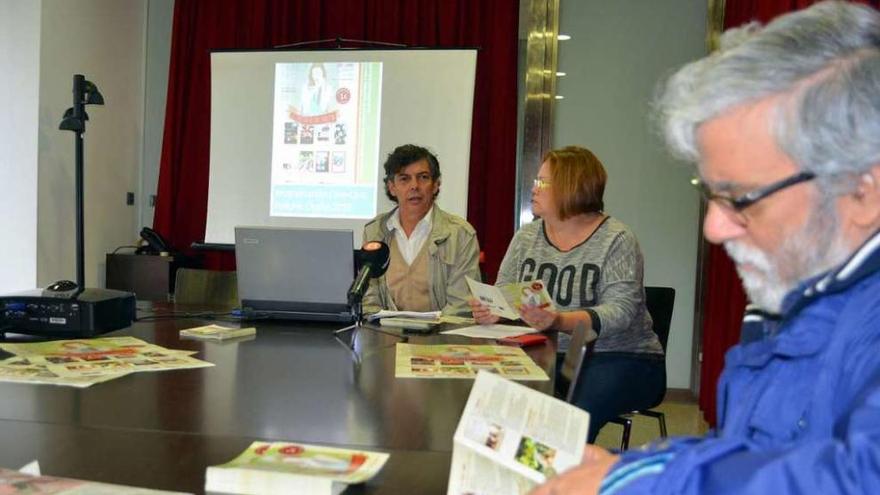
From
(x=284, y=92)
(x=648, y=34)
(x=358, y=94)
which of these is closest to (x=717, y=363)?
(x=648, y=34)

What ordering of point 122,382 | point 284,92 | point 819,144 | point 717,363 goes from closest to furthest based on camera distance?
point 819,144 → point 122,382 → point 717,363 → point 284,92

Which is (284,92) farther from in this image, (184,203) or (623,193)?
(623,193)

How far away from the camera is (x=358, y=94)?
450cm

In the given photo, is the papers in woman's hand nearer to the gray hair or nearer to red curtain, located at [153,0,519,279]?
the gray hair

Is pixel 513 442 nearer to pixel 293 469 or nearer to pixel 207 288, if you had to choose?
pixel 293 469

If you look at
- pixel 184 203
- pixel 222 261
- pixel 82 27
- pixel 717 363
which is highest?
pixel 82 27

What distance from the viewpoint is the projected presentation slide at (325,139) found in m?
4.50

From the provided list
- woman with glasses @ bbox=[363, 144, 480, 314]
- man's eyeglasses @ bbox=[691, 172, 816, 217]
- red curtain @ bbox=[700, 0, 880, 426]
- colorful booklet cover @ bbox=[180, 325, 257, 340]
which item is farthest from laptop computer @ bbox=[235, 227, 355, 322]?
red curtain @ bbox=[700, 0, 880, 426]

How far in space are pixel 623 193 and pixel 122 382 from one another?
355cm

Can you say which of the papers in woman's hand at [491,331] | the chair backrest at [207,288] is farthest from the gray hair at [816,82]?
the chair backrest at [207,288]

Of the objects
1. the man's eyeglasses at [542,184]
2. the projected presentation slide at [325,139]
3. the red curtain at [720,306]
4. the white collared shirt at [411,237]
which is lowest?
the red curtain at [720,306]

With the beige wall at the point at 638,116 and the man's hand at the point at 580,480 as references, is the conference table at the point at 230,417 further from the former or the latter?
the beige wall at the point at 638,116

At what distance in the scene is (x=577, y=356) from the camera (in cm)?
148

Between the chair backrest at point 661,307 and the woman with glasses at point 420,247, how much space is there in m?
A: 0.67
